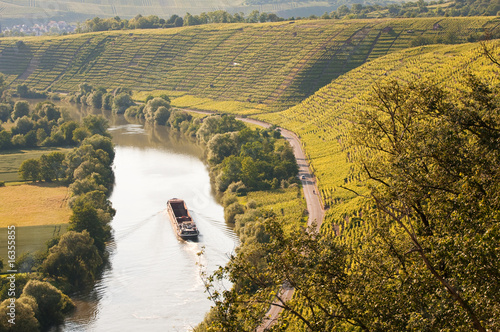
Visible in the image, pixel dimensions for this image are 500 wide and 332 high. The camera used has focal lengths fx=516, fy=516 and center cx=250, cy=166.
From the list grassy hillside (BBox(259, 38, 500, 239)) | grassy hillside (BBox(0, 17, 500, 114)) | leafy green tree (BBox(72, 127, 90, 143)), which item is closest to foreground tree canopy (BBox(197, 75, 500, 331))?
grassy hillside (BBox(259, 38, 500, 239))

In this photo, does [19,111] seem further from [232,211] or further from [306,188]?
[306,188]

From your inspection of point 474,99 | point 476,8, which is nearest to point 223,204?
point 474,99

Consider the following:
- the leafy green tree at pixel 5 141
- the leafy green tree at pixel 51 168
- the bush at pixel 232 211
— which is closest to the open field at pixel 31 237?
the bush at pixel 232 211

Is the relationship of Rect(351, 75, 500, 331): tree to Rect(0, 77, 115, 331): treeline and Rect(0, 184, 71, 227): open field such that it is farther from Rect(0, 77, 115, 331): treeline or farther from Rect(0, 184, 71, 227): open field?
Rect(0, 184, 71, 227): open field

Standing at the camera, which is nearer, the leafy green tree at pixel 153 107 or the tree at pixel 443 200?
the tree at pixel 443 200

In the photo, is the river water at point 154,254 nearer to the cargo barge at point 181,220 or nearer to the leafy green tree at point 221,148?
the cargo barge at point 181,220

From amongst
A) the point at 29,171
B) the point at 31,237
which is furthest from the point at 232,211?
the point at 29,171
